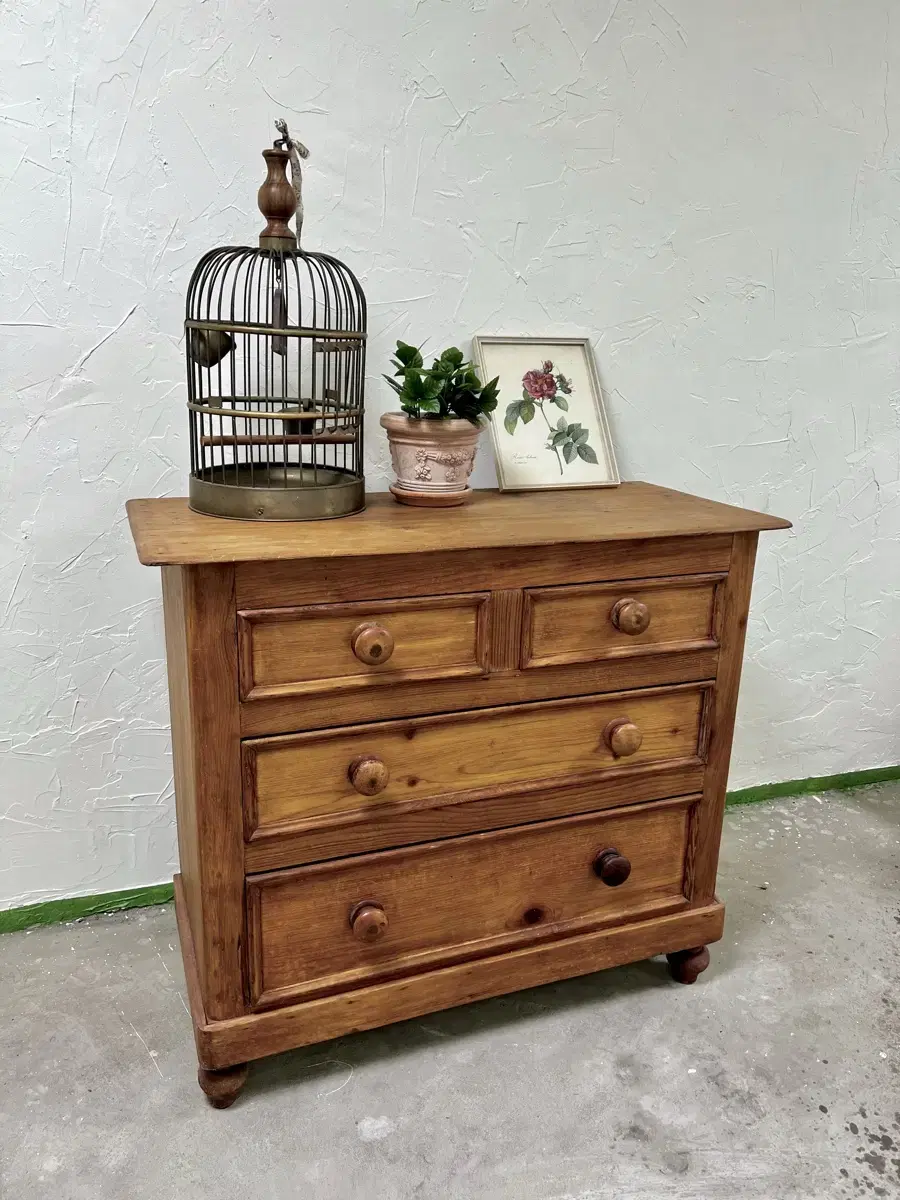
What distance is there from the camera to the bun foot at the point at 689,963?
5.56 ft

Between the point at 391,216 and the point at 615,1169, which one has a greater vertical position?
the point at 391,216

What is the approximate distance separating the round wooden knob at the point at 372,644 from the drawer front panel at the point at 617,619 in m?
0.24

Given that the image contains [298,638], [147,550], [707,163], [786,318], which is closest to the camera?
[147,550]

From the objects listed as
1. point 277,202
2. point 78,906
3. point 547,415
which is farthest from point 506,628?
point 78,906

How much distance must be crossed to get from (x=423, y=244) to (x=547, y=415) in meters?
0.40

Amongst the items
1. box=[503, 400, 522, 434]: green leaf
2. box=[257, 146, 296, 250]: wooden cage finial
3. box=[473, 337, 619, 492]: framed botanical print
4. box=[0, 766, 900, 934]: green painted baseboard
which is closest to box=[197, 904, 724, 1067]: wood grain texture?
box=[0, 766, 900, 934]: green painted baseboard

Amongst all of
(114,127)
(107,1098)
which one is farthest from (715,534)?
(107,1098)

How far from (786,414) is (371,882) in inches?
57.3

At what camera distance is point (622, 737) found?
1489 millimetres

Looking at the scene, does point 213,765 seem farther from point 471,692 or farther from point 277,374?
point 277,374

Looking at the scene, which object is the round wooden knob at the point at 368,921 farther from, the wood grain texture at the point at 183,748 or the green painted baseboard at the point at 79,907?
the green painted baseboard at the point at 79,907

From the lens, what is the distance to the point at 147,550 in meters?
1.13

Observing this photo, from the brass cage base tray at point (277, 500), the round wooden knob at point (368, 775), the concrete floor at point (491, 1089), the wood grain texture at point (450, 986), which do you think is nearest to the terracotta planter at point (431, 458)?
the brass cage base tray at point (277, 500)

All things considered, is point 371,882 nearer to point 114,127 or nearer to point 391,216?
point 391,216
